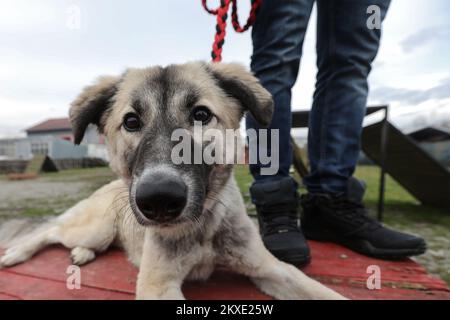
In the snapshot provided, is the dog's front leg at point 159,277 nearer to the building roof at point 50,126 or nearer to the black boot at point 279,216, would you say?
the black boot at point 279,216

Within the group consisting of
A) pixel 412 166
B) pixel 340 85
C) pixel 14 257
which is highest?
pixel 340 85

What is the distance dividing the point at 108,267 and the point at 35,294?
429 mm

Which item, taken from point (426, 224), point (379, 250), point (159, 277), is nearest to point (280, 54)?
point (379, 250)

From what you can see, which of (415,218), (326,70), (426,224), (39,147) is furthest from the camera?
(39,147)

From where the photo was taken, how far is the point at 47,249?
241cm

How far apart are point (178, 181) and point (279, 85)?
45.7 inches

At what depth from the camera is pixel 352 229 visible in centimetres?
214

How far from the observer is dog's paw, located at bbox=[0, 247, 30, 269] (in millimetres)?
2020

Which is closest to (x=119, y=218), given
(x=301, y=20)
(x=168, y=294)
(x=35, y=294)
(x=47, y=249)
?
(x=47, y=249)

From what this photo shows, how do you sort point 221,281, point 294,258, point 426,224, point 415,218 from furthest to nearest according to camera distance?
1. point 415,218
2. point 426,224
3. point 294,258
4. point 221,281

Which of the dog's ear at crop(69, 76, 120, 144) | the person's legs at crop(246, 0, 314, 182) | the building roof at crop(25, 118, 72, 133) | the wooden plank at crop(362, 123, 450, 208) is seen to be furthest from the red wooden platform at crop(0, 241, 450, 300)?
the building roof at crop(25, 118, 72, 133)

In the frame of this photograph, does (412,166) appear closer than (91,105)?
No

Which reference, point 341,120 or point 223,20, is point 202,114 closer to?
point 223,20

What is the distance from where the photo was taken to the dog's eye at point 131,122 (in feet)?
5.61
